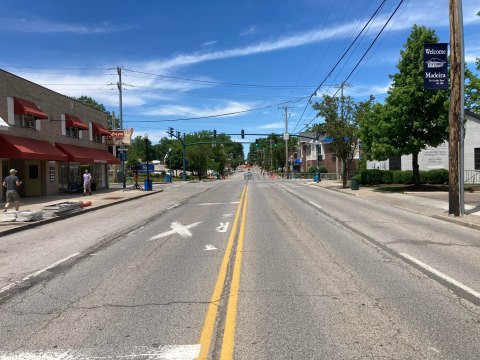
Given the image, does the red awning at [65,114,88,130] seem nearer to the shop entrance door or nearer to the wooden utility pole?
the shop entrance door

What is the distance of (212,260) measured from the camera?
872cm

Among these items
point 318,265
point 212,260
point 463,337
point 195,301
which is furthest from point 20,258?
point 463,337

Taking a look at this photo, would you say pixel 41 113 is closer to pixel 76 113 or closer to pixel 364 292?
pixel 76 113

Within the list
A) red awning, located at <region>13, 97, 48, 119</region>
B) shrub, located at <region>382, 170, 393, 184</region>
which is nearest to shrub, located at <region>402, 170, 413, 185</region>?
shrub, located at <region>382, 170, 393, 184</region>

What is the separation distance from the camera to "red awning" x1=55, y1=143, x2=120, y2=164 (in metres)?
30.6

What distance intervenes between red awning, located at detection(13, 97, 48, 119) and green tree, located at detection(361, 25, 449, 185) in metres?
20.3

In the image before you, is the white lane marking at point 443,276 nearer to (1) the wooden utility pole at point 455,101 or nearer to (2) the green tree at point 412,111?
(1) the wooden utility pole at point 455,101

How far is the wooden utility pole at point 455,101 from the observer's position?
1538 cm

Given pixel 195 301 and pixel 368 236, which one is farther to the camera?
pixel 368 236

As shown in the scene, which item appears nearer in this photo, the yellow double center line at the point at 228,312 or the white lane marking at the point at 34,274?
the yellow double center line at the point at 228,312

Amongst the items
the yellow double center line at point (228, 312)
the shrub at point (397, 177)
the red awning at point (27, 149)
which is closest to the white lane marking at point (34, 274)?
the yellow double center line at point (228, 312)

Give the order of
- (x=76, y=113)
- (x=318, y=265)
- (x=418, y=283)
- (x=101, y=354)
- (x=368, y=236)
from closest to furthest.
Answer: (x=101, y=354), (x=418, y=283), (x=318, y=265), (x=368, y=236), (x=76, y=113)

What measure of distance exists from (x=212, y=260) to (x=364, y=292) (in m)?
3.22

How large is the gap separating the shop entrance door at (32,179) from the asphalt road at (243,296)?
17.4 m
